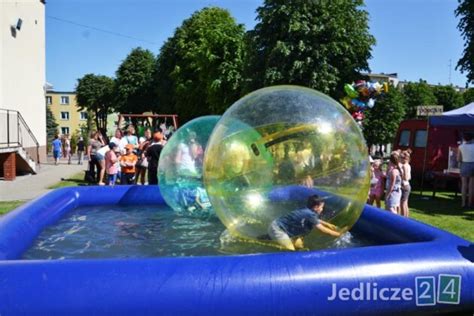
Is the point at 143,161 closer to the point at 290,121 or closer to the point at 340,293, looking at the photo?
the point at 290,121

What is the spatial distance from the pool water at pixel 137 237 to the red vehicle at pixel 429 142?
872 centimetres

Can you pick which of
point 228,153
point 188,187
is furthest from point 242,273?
point 188,187

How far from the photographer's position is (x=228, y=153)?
18.2ft

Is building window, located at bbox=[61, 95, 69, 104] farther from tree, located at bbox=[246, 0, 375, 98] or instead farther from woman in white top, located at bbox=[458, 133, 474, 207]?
woman in white top, located at bbox=[458, 133, 474, 207]

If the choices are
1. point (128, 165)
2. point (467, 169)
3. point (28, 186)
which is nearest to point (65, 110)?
point (28, 186)

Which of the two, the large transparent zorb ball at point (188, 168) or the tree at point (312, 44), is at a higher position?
the tree at point (312, 44)

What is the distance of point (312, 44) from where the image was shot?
22.4 metres

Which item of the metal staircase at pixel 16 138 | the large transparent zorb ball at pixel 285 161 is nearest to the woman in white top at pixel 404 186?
the large transparent zorb ball at pixel 285 161

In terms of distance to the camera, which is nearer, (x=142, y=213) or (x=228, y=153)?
(x=228, y=153)

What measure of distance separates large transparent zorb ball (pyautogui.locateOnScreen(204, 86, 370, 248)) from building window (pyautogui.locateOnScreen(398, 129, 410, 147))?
12.5 metres

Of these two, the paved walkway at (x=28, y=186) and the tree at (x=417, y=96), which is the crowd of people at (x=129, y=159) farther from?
the tree at (x=417, y=96)

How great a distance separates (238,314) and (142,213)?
16.3 feet

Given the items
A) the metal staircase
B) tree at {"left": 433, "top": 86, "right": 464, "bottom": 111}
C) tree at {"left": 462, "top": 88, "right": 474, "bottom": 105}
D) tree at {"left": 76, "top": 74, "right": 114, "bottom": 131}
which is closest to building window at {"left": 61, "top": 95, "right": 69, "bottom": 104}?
tree at {"left": 76, "top": 74, "right": 114, "bottom": 131}

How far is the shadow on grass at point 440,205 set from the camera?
35.7 feet
